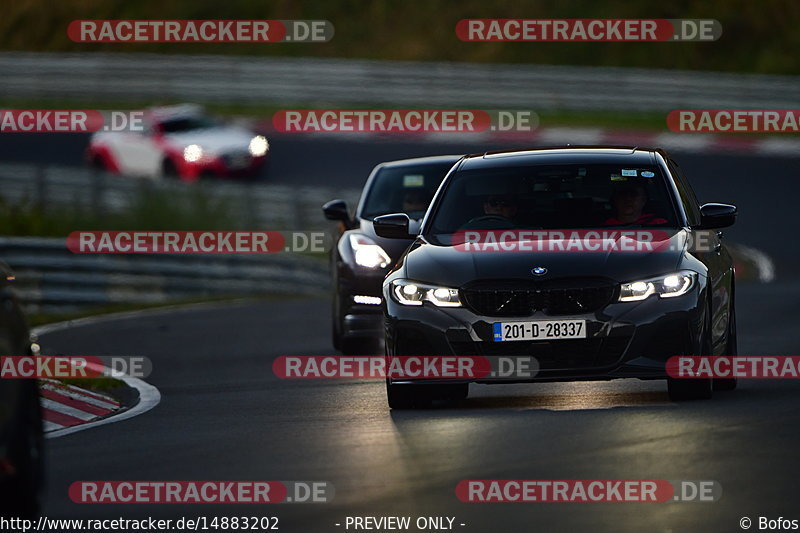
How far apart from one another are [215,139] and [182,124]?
0.97m

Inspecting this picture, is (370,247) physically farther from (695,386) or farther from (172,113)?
(172,113)

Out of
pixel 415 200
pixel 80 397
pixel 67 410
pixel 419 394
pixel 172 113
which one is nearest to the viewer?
pixel 419 394

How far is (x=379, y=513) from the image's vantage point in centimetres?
793

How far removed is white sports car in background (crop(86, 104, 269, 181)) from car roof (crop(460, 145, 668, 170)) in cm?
2476

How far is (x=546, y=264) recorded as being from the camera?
10938 millimetres

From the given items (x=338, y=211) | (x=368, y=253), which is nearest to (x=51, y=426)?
(x=368, y=253)

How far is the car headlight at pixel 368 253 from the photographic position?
15.6m

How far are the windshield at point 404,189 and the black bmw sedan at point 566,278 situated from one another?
4208mm

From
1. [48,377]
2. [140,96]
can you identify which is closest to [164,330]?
[48,377]

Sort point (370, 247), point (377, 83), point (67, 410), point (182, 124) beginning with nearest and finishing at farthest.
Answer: point (67, 410) → point (370, 247) → point (182, 124) → point (377, 83)

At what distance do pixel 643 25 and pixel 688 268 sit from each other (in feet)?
126

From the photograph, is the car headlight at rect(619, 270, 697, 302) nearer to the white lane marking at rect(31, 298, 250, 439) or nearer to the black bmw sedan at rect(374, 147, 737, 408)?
the black bmw sedan at rect(374, 147, 737, 408)

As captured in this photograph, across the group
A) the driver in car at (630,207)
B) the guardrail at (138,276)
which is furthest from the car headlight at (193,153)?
the driver in car at (630,207)

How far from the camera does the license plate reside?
10.8 meters
